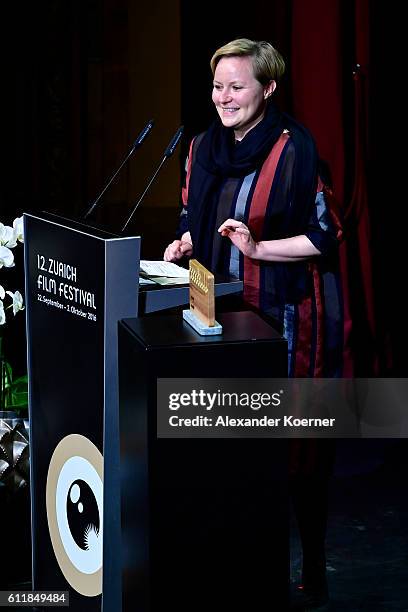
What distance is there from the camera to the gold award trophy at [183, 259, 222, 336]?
209 cm

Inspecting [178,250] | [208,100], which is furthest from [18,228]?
[208,100]

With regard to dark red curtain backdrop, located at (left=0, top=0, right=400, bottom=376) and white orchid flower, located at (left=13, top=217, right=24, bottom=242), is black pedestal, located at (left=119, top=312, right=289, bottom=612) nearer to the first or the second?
white orchid flower, located at (left=13, top=217, right=24, bottom=242)

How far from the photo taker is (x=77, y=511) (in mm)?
2584

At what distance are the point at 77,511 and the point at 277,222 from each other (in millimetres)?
875

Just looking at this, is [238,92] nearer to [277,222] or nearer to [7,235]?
[277,222]

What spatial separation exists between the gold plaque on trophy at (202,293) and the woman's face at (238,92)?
924 millimetres

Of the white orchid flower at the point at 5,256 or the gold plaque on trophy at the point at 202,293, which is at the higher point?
the gold plaque on trophy at the point at 202,293

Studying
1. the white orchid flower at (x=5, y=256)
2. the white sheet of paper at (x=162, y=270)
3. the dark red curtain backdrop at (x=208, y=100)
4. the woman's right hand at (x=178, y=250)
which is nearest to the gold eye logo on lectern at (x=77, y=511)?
the white sheet of paper at (x=162, y=270)

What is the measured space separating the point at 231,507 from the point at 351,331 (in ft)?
7.95

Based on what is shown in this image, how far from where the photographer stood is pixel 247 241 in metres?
2.87

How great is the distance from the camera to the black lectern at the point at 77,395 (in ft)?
7.75

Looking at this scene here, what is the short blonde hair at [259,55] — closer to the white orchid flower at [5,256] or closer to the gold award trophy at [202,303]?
the white orchid flower at [5,256]

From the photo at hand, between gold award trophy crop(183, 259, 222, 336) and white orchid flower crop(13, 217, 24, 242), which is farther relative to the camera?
white orchid flower crop(13, 217, 24, 242)

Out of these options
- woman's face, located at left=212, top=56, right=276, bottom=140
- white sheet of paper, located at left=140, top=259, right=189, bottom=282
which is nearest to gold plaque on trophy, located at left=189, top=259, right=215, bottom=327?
white sheet of paper, located at left=140, top=259, right=189, bottom=282
